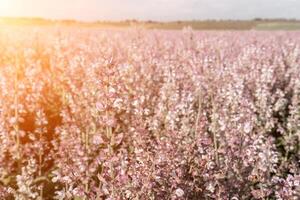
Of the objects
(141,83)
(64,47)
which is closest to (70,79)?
(141,83)

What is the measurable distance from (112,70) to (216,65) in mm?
7883

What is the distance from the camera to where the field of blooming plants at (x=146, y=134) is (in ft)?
16.9

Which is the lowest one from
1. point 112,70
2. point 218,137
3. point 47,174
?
point 47,174

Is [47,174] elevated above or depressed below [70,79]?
below

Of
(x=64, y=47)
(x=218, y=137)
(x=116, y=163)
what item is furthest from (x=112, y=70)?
(x=64, y=47)

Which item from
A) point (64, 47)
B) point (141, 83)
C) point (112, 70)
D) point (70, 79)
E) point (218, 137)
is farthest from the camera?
point (64, 47)

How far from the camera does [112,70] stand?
4898 millimetres

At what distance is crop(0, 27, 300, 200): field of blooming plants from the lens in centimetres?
515

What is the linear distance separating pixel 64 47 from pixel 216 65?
4.79 metres

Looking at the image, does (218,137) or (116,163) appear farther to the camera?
(218,137)

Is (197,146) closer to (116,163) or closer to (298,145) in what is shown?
(116,163)

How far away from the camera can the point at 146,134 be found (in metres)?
5.64

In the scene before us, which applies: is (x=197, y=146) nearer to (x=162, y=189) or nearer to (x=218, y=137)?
(x=162, y=189)

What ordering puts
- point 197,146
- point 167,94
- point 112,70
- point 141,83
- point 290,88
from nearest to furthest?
point 112,70 → point 197,146 → point 167,94 → point 141,83 → point 290,88
